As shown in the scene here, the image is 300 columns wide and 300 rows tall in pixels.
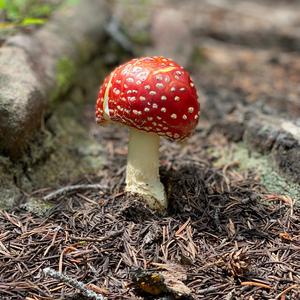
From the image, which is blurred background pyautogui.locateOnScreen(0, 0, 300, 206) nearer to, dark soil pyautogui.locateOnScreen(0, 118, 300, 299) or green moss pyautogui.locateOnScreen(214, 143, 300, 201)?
green moss pyautogui.locateOnScreen(214, 143, 300, 201)

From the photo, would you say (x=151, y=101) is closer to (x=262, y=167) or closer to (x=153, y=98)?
(x=153, y=98)

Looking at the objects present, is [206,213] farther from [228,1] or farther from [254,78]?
[228,1]

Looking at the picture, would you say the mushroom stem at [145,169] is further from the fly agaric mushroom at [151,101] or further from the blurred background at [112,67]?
the blurred background at [112,67]

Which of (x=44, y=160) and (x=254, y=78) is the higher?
(x=44, y=160)

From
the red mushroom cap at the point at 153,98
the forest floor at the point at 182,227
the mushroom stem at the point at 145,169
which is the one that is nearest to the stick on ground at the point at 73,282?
the forest floor at the point at 182,227

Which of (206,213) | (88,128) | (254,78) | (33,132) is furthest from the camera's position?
(254,78)

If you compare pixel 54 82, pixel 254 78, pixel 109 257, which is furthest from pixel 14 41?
pixel 254 78
